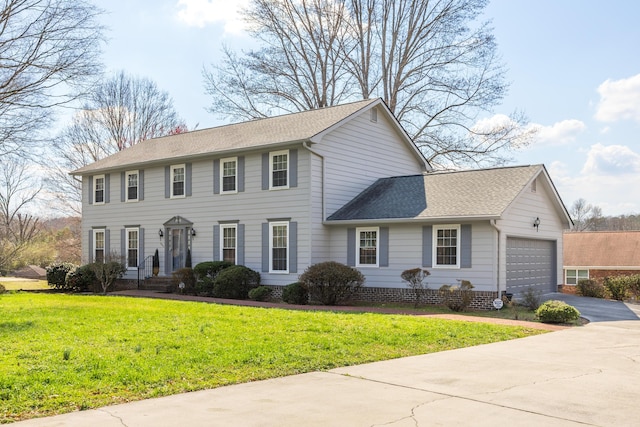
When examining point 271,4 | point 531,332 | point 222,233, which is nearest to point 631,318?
point 531,332

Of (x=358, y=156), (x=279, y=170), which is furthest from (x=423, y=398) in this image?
(x=358, y=156)

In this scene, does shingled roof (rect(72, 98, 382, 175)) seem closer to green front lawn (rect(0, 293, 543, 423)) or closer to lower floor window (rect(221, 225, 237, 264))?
lower floor window (rect(221, 225, 237, 264))

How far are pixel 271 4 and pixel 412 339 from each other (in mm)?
26109

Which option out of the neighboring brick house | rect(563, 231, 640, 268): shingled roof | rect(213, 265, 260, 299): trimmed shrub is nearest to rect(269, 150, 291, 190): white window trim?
rect(213, 265, 260, 299): trimmed shrub

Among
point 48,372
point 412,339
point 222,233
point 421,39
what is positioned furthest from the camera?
point 421,39

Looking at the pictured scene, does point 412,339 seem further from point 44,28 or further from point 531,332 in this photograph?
point 44,28

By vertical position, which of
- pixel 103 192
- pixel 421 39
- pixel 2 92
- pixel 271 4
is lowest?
pixel 103 192

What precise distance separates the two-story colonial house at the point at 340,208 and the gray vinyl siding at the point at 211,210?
5cm

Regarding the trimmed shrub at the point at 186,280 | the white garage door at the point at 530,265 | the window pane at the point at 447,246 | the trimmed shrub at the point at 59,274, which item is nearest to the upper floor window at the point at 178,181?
the trimmed shrub at the point at 186,280

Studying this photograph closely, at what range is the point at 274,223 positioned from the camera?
72.1ft

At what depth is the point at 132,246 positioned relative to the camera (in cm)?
2720

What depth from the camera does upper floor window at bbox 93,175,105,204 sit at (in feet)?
94.0

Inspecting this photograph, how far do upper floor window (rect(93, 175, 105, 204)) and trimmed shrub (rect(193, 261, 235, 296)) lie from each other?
27.5ft

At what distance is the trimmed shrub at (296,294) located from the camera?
1961cm
